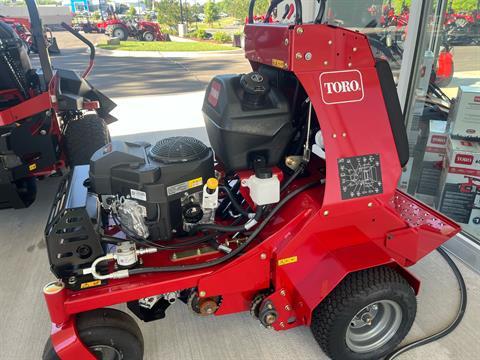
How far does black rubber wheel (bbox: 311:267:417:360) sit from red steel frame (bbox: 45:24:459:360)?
9 centimetres

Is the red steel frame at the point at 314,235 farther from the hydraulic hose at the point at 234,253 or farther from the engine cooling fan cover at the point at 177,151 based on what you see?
the engine cooling fan cover at the point at 177,151

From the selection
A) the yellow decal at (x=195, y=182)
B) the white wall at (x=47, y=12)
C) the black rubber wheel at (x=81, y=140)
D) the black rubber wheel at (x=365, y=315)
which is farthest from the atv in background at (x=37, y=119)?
the white wall at (x=47, y=12)

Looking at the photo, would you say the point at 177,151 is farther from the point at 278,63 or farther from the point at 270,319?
the point at 270,319

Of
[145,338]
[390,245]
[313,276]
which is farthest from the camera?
[145,338]

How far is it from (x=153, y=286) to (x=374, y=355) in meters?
1.08

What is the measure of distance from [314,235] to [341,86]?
635mm

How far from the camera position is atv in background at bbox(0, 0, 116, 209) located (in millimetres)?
2871

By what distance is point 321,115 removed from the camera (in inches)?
63.0

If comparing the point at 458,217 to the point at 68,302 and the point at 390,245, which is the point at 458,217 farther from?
the point at 68,302

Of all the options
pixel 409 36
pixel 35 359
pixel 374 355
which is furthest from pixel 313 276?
pixel 409 36

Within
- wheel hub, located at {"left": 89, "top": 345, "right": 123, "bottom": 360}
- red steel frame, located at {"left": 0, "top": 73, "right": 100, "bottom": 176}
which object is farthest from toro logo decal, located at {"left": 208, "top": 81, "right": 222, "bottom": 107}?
red steel frame, located at {"left": 0, "top": 73, "right": 100, "bottom": 176}

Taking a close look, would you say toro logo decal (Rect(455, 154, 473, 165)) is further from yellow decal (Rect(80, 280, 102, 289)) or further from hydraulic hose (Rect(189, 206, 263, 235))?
yellow decal (Rect(80, 280, 102, 289))

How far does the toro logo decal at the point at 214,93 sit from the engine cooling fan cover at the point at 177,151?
21 cm

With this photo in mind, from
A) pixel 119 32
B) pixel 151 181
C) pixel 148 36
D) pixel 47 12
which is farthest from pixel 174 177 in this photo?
pixel 47 12
